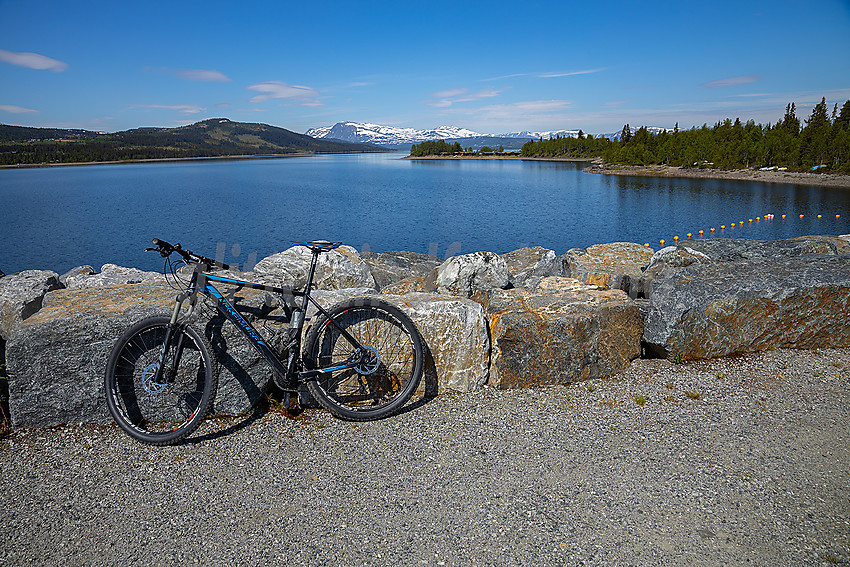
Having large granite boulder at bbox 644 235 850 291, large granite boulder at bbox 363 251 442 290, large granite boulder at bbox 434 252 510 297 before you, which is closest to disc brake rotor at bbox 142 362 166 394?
large granite boulder at bbox 434 252 510 297

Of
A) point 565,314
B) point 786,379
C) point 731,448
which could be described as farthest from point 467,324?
point 786,379

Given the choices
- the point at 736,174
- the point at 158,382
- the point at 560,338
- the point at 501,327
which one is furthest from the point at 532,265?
the point at 736,174

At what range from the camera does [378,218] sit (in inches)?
1725

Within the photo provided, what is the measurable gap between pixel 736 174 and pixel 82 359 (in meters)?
105

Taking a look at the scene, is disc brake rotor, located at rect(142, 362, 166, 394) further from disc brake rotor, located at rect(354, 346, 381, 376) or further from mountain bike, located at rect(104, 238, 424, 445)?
disc brake rotor, located at rect(354, 346, 381, 376)

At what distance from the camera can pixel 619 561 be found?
3.53 m

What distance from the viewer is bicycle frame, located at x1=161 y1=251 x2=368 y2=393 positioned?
506 cm

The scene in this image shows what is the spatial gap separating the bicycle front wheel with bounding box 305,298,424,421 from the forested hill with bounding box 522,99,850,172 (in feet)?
316

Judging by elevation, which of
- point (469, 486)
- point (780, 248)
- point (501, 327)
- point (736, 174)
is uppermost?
point (736, 174)

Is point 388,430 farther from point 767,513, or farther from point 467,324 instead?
point 767,513

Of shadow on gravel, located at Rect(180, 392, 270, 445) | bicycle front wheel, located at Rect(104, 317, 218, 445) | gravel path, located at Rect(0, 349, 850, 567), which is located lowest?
gravel path, located at Rect(0, 349, 850, 567)

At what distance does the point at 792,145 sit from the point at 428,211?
83097mm

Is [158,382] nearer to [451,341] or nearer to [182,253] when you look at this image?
[182,253]

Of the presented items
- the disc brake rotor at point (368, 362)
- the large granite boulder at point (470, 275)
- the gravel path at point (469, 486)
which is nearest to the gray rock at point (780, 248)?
the large granite boulder at point (470, 275)
